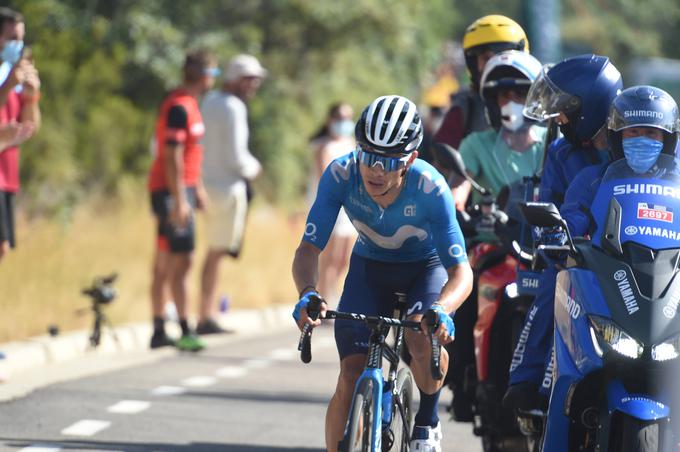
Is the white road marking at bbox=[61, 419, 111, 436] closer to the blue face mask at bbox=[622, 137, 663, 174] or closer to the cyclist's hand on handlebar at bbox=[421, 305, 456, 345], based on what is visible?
the cyclist's hand on handlebar at bbox=[421, 305, 456, 345]

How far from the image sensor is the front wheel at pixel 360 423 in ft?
21.5

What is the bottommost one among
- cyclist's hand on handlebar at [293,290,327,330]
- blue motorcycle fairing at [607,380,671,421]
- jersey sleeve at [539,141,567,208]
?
blue motorcycle fairing at [607,380,671,421]

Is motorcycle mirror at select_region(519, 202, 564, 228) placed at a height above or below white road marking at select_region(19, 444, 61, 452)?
above

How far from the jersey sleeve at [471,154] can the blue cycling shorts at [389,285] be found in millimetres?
1618

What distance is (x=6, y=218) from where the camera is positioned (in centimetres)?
1136

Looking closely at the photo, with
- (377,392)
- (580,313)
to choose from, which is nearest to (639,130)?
(580,313)

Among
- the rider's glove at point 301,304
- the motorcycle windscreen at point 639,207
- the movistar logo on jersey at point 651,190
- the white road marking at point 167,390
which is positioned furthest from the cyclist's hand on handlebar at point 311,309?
the white road marking at point 167,390

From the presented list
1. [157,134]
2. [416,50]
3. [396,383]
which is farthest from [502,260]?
[416,50]

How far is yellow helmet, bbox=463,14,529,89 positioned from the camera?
9.78 metres

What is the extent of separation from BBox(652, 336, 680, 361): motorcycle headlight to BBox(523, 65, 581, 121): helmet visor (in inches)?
71.6

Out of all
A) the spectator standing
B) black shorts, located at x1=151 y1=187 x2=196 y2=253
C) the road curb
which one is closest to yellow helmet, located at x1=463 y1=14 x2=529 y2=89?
the road curb

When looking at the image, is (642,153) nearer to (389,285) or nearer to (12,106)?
(389,285)

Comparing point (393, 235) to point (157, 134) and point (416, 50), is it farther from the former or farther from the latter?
point (416, 50)

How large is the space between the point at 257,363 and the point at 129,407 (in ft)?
11.1
